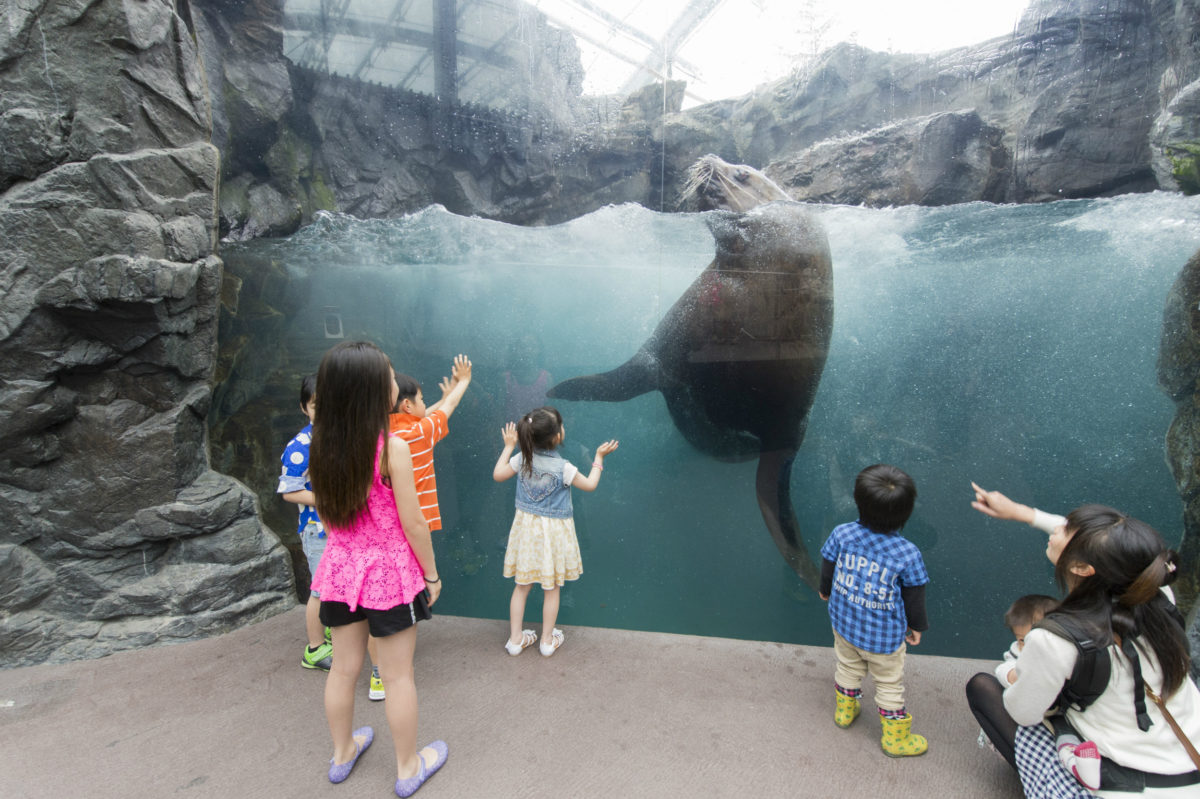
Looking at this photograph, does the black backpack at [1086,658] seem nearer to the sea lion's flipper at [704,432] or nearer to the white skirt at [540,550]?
the white skirt at [540,550]

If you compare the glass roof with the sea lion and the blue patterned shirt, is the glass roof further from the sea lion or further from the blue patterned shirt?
the blue patterned shirt

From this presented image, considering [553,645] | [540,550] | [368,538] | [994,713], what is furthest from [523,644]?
[994,713]

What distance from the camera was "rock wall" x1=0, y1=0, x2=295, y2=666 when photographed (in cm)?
289

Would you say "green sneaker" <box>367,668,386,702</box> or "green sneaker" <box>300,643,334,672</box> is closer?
"green sneaker" <box>367,668,386,702</box>

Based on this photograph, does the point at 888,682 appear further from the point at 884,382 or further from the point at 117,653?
the point at 884,382

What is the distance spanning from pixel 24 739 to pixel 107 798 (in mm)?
798

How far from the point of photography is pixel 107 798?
6.68 feet

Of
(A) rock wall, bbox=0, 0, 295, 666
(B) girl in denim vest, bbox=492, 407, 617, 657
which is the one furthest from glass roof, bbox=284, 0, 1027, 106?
(B) girl in denim vest, bbox=492, 407, 617, 657

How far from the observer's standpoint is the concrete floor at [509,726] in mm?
2129

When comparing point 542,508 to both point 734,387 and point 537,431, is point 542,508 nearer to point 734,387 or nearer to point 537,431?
point 537,431

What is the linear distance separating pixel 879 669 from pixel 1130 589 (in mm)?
1017

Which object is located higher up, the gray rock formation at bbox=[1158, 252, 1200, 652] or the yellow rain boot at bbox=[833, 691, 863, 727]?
the gray rock formation at bbox=[1158, 252, 1200, 652]

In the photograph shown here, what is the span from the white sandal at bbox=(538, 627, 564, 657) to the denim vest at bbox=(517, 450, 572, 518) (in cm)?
79

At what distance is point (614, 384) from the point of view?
4.84 metres
